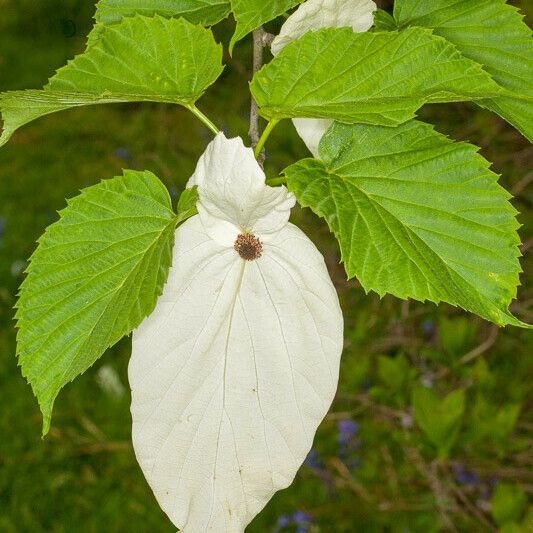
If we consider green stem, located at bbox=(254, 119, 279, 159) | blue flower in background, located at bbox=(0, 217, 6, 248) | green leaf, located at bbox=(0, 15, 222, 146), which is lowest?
blue flower in background, located at bbox=(0, 217, 6, 248)

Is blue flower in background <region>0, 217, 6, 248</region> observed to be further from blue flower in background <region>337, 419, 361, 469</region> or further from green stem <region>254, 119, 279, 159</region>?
green stem <region>254, 119, 279, 159</region>

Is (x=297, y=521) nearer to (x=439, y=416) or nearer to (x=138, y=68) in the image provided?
(x=439, y=416)

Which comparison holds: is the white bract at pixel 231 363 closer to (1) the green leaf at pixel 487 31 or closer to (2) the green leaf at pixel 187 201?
(2) the green leaf at pixel 187 201

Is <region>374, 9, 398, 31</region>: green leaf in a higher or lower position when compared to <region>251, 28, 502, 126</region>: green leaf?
lower

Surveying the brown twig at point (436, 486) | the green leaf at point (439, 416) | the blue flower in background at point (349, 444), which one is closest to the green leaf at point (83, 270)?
the green leaf at point (439, 416)

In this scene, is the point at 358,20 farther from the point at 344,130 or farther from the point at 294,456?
the point at 294,456

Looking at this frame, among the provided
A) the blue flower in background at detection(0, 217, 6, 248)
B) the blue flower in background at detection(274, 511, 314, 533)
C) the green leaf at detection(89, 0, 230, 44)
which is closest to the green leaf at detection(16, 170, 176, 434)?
the green leaf at detection(89, 0, 230, 44)

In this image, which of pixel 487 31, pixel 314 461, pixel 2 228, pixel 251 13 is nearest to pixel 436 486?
pixel 314 461
